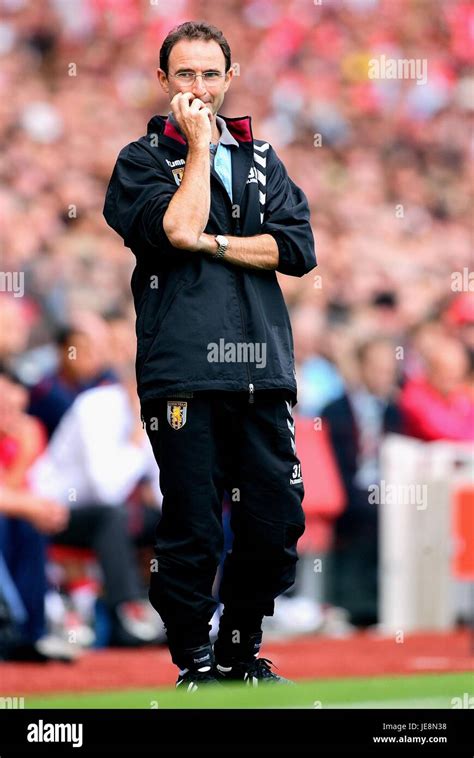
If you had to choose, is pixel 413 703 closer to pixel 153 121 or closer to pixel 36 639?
pixel 153 121

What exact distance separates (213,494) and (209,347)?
45cm

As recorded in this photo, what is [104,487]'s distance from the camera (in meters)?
9.87

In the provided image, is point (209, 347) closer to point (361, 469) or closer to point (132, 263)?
point (361, 469)

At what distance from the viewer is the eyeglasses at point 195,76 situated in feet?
15.3

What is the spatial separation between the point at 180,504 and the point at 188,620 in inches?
13.8

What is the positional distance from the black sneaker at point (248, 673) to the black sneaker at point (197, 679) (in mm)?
78

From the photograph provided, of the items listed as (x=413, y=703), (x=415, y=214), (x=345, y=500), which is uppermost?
(x=415, y=214)

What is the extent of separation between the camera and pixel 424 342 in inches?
503

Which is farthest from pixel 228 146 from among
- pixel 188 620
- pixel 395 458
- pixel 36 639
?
Result: pixel 395 458

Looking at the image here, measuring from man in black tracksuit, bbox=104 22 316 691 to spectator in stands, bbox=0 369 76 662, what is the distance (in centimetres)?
387
